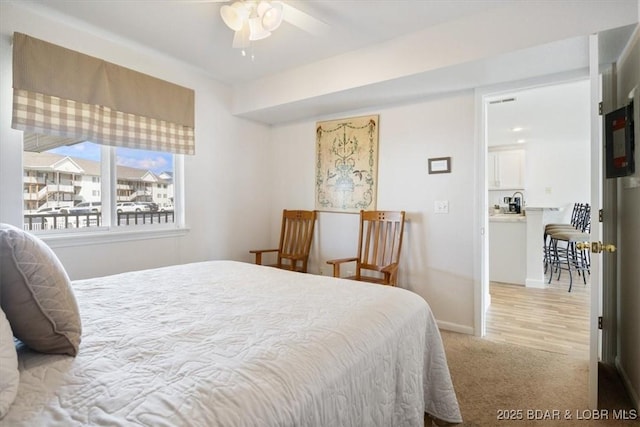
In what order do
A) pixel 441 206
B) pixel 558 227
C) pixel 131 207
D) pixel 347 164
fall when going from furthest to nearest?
pixel 558 227
pixel 347 164
pixel 441 206
pixel 131 207

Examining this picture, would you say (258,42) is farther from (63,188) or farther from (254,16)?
(63,188)

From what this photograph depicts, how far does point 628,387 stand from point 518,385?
0.60 metres

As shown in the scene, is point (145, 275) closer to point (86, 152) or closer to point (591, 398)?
point (86, 152)

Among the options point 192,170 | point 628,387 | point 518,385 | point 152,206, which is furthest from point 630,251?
point 152,206

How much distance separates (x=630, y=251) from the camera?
6.10ft

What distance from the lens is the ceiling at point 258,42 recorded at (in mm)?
2100

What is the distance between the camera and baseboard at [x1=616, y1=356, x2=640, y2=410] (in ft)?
5.72

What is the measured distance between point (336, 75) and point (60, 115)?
2.10 metres

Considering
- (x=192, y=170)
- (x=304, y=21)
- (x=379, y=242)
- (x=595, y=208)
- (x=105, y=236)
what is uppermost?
(x=304, y=21)

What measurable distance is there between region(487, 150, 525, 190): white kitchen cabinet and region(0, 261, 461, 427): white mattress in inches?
241

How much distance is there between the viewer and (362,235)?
10.6 feet

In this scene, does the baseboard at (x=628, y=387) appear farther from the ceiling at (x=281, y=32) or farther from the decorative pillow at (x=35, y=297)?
the decorative pillow at (x=35, y=297)

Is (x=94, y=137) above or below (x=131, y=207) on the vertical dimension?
above

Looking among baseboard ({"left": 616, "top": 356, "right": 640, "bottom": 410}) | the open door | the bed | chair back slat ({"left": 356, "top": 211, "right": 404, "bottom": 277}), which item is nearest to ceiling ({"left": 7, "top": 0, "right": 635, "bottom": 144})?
the open door
